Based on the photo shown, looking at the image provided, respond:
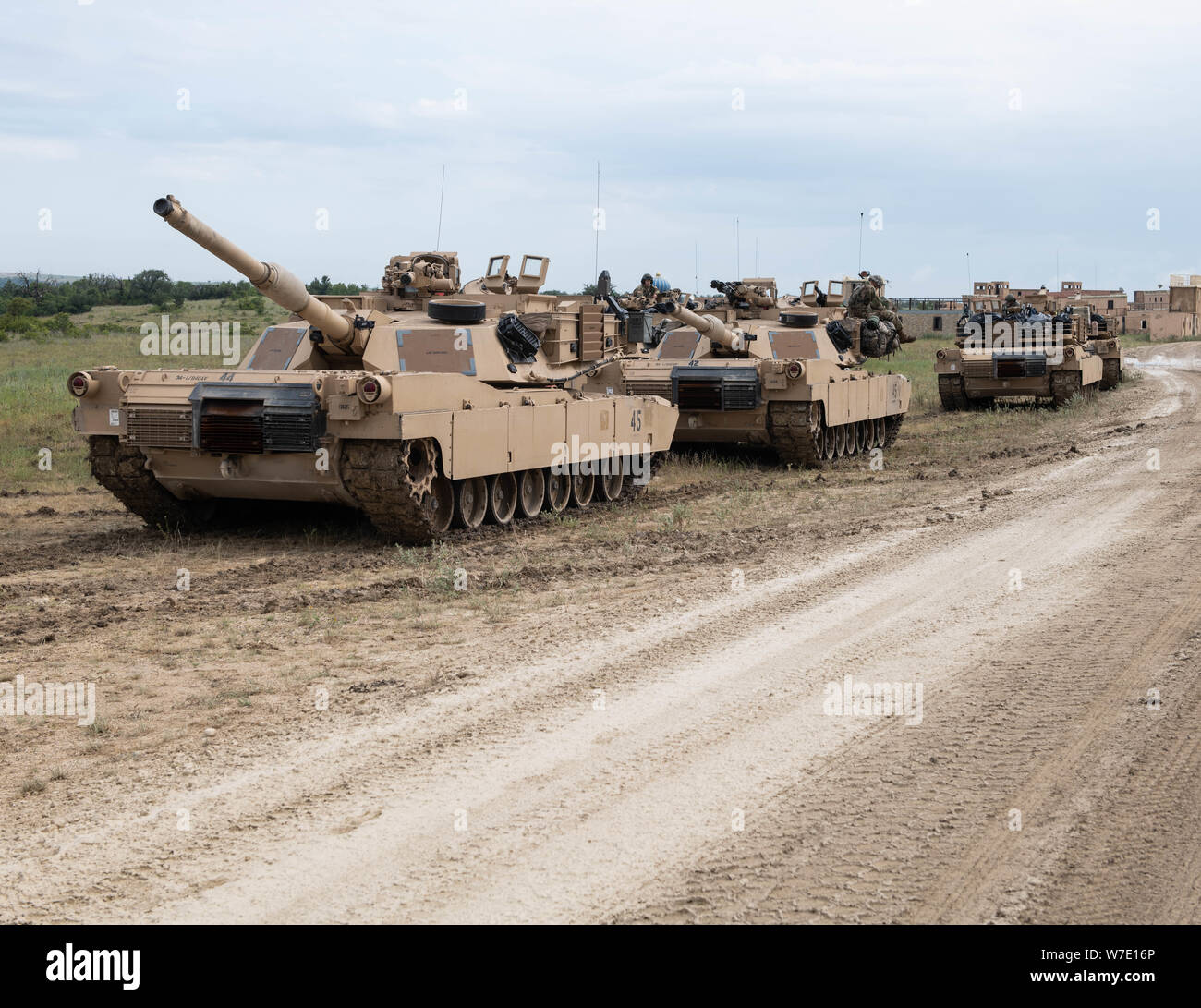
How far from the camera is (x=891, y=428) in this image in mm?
23031

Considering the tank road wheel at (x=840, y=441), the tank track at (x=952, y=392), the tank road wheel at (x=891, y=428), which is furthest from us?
the tank track at (x=952, y=392)

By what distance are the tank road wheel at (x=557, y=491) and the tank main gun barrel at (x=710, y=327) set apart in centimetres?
369

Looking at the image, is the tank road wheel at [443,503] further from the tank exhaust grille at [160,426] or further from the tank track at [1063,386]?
the tank track at [1063,386]

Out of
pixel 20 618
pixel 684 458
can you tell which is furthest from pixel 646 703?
pixel 684 458

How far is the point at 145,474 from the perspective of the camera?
12.4m

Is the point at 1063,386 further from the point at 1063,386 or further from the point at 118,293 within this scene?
the point at 118,293

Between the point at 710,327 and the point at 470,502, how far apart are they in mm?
6897

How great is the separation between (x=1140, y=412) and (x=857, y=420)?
8.35 meters

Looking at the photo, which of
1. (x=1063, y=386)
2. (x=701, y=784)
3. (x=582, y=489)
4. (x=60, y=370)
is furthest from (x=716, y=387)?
(x=60, y=370)

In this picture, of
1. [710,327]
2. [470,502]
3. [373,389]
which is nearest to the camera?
[373,389]

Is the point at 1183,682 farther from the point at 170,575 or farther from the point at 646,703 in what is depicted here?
the point at 170,575

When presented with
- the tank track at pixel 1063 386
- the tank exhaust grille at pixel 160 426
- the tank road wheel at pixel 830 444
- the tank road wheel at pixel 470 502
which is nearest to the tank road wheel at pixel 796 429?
the tank road wheel at pixel 830 444

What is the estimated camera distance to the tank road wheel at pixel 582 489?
1499cm
